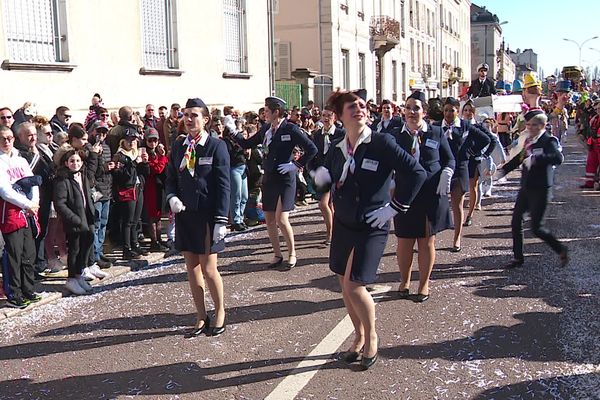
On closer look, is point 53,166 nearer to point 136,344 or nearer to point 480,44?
point 136,344

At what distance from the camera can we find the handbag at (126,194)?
27.7 feet

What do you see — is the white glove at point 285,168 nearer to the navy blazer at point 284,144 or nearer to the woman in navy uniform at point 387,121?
the navy blazer at point 284,144

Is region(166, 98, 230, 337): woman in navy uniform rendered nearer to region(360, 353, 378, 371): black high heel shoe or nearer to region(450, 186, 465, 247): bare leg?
region(360, 353, 378, 371): black high heel shoe

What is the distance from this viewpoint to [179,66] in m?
15.5

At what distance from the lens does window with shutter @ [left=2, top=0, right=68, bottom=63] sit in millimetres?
10922

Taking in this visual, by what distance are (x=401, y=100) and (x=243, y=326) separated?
3410 centimetres

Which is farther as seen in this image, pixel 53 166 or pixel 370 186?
pixel 53 166

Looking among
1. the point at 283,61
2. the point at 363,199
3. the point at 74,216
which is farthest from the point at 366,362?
the point at 283,61

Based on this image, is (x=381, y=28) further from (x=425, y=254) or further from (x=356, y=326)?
(x=356, y=326)

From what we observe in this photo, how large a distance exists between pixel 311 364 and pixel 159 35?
11.6 m

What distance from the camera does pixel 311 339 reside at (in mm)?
5531

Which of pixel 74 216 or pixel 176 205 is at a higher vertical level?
pixel 176 205

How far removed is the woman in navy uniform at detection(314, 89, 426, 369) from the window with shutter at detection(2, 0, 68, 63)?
312 inches

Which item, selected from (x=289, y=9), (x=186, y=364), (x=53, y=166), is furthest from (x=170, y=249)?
(x=289, y=9)
